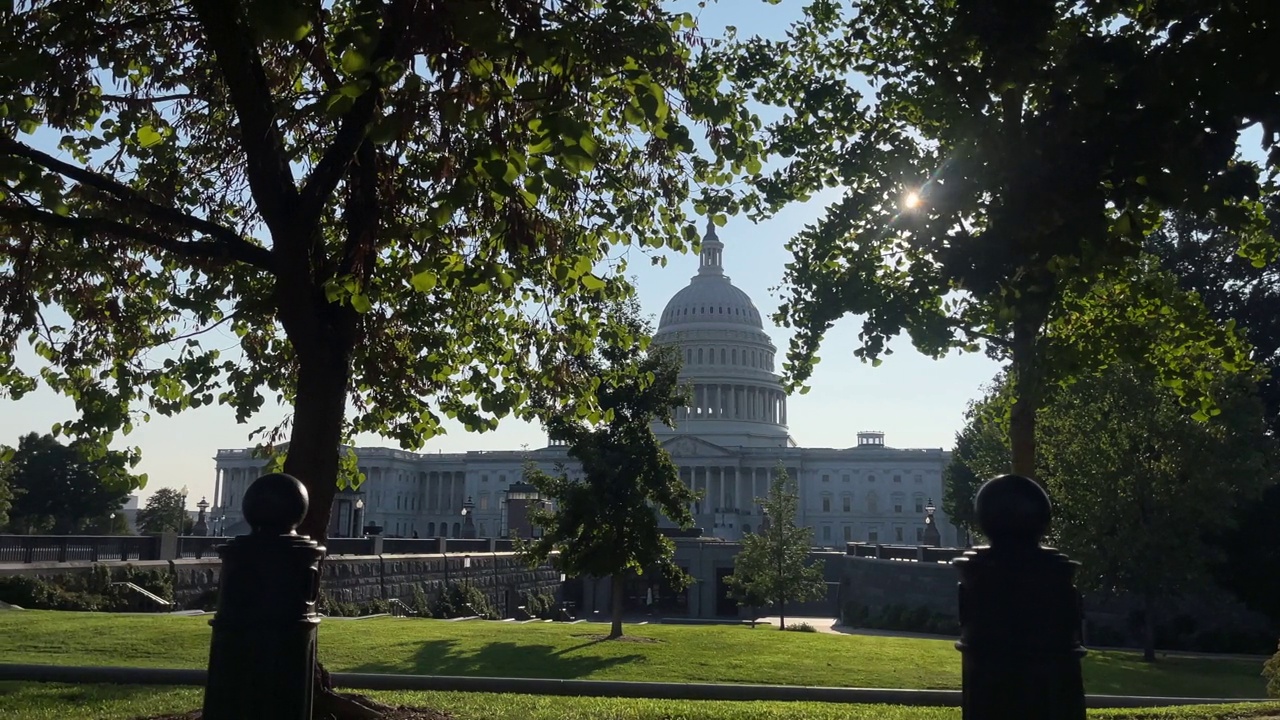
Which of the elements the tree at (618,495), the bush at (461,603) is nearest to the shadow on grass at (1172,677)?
the tree at (618,495)

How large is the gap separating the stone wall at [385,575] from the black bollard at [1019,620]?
20270 mm

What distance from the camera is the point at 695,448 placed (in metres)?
117

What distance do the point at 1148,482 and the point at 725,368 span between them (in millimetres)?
95801

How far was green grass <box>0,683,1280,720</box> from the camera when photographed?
30.5 ft

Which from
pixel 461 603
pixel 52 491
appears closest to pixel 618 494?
pixel 461 603

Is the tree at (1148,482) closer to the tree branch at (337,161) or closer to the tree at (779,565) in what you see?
the tree at (779,565)

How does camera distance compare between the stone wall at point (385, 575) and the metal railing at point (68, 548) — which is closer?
the metal railing at point (68, 548)

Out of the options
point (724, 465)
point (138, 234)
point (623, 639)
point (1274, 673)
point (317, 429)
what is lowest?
point (623, 639)

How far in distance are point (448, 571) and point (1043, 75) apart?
36939 millimetres

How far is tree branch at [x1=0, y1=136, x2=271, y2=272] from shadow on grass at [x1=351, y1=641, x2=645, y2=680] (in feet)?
29.4

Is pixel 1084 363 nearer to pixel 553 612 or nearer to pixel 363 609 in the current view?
pixel 363 609

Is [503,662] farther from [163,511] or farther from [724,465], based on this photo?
[724,465]

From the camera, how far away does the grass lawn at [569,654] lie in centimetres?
1591

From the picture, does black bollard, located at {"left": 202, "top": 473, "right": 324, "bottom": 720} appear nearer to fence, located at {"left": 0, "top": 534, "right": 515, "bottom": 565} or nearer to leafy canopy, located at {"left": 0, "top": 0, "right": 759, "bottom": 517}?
leafy canopy, located at {"left": 0, "top": 0, "right": 759, "bottom": 517}
